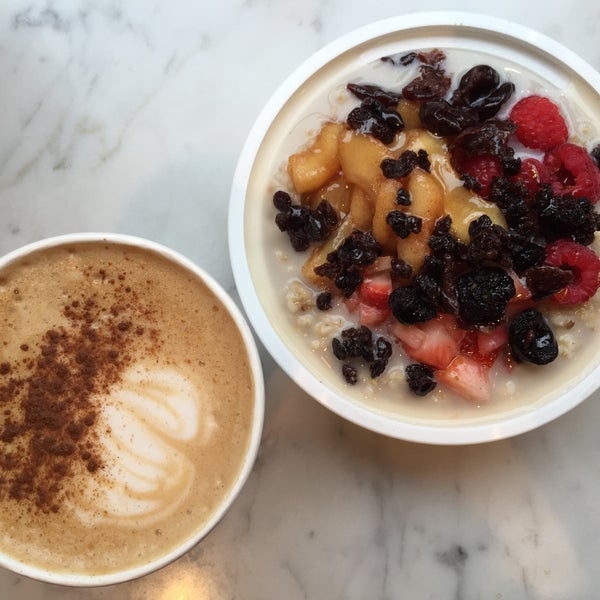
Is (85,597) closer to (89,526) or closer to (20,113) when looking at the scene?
(89,526)

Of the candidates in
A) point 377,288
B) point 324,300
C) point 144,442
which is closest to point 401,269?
point 377,288

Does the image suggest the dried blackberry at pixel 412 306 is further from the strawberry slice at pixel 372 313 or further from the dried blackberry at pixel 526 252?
the dried blackberry at pixel 526 252

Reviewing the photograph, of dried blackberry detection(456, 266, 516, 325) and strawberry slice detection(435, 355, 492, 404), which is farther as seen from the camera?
strawberry slice detection(435, 355, 492, 404)

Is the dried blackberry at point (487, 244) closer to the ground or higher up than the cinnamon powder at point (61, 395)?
higher up

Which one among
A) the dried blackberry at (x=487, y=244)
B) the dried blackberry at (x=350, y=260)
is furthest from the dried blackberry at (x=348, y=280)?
the dried blackberry at (x=487, y=244)

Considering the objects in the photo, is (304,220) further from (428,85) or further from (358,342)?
(428,85)

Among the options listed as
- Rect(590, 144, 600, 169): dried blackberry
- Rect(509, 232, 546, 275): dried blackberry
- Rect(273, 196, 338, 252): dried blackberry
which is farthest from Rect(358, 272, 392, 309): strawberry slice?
Rect(590, 144, 600, 169): dried blackberry

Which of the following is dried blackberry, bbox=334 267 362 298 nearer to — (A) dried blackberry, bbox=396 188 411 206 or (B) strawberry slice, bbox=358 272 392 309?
(B) strawberry slice, bbox=358 272 392 309
